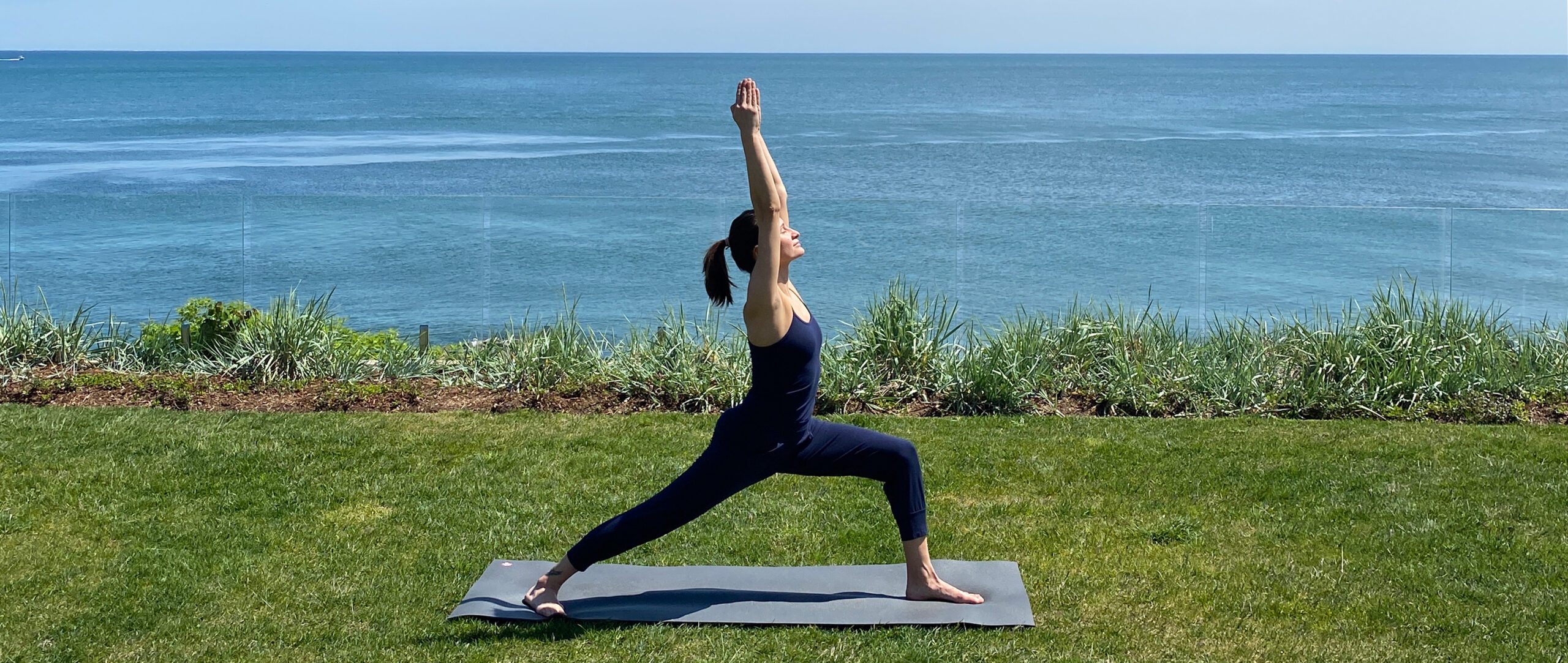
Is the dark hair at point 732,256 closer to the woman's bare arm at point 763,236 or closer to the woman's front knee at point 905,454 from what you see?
the woman's bare arm at point 763,236

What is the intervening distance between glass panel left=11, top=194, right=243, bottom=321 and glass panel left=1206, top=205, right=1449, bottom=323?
26.6 feet

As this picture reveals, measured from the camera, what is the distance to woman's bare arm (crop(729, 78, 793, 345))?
4473 mm

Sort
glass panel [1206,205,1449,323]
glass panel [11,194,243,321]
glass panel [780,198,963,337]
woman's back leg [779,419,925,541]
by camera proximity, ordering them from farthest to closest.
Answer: glass panel [11,194,243,321], glass panel [780,198,963,337], glass panel [1206,205,1449,323], woman's back leg [779,419,925,541]

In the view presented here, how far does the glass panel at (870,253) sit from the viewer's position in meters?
11.1

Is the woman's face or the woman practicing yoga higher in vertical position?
the woman's face

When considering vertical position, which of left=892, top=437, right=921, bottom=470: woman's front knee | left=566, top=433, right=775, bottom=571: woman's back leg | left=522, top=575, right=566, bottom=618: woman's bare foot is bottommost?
left=522, top=575, right=566, bottom=618: woman's bare foot

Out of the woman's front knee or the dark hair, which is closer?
the dark hair

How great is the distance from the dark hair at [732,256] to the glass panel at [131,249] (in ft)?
25.7

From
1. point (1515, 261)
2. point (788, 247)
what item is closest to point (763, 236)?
point (788, 247)

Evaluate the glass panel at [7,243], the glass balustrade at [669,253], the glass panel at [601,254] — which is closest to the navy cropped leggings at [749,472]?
the glass balustrade at [669,253]

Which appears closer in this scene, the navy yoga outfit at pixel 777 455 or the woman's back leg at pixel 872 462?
the navy yoga outfit at pixel 777 455

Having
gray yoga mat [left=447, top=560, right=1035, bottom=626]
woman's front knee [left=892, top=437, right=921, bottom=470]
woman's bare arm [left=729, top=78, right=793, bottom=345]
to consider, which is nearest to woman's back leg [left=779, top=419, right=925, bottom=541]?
woman's front knee [left=892, top=437, right=921, bottom=470]

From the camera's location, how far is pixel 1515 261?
10.4m

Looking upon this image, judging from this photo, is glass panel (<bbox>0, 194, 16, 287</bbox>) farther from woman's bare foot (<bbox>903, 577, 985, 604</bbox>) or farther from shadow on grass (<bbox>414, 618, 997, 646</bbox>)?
woman's bare foot (<bbox>903, 577, 985, 604</bbox>)
